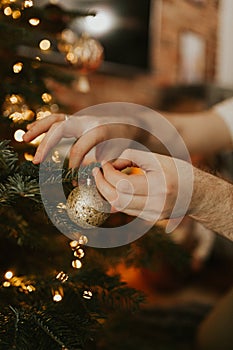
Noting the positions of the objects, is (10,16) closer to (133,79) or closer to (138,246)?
(138,246)

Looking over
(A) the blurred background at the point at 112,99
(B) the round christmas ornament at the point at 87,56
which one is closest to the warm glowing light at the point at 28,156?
(A) the blurred background at the point at 112,99

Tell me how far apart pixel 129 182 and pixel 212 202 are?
109 millimetres

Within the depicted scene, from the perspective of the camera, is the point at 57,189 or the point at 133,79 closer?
the point at 57,189

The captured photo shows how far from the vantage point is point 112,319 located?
0.93 meters

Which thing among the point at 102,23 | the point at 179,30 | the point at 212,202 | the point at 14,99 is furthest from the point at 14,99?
the point at 179,30

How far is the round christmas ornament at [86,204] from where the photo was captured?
525mm

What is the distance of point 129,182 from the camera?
50 centimetres

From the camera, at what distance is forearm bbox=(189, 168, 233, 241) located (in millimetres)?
546

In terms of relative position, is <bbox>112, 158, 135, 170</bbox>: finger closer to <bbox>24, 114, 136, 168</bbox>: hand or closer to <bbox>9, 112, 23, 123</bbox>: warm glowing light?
<bbox>24, 114, 136, 168</bbox>: hand

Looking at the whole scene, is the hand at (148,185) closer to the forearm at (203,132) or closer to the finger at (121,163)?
the finger at (121,163)

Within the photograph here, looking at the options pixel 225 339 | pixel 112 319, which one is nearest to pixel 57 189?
pixel 112 319

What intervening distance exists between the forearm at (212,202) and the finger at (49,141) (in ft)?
0.50

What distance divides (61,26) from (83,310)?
22.1 inches

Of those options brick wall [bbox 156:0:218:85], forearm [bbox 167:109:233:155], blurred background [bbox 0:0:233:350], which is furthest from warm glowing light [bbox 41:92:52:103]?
brick wall [bbox 156:0:218:85]
